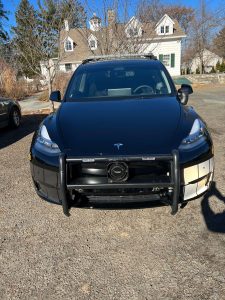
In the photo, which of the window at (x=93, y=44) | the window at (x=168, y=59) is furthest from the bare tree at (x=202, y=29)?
the window at (x=93, y=44)

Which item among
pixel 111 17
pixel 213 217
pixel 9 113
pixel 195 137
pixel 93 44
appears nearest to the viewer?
pixel 195 137

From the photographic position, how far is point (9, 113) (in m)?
7.69

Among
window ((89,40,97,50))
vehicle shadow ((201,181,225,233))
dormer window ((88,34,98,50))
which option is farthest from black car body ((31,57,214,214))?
window ((89,40,97,50))

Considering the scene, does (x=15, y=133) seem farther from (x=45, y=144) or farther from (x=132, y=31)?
(x=132, y=31)

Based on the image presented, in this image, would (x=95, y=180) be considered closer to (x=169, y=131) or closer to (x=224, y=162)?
(x=169, y=131)

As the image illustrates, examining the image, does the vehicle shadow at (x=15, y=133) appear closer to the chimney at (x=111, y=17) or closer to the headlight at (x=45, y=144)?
the headlight at (x=45, y=144)

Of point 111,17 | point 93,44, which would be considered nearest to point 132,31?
point 111,17

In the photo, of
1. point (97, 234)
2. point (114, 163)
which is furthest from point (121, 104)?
point (97, 234)

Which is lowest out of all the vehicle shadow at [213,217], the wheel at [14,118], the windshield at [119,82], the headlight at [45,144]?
the vehicle shadow at [213,217]

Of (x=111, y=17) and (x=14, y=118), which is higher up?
(x=111, y=17)

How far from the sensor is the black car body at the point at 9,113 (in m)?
7.29

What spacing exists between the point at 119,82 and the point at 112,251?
244 centimetres

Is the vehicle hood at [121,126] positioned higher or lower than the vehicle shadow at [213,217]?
Answer: higher

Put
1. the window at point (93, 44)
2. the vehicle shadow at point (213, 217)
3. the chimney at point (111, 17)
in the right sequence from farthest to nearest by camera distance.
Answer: the window at point (93, 44) → the chimney at point (111, 17) → the vehicle shadow at point (213, 217)
